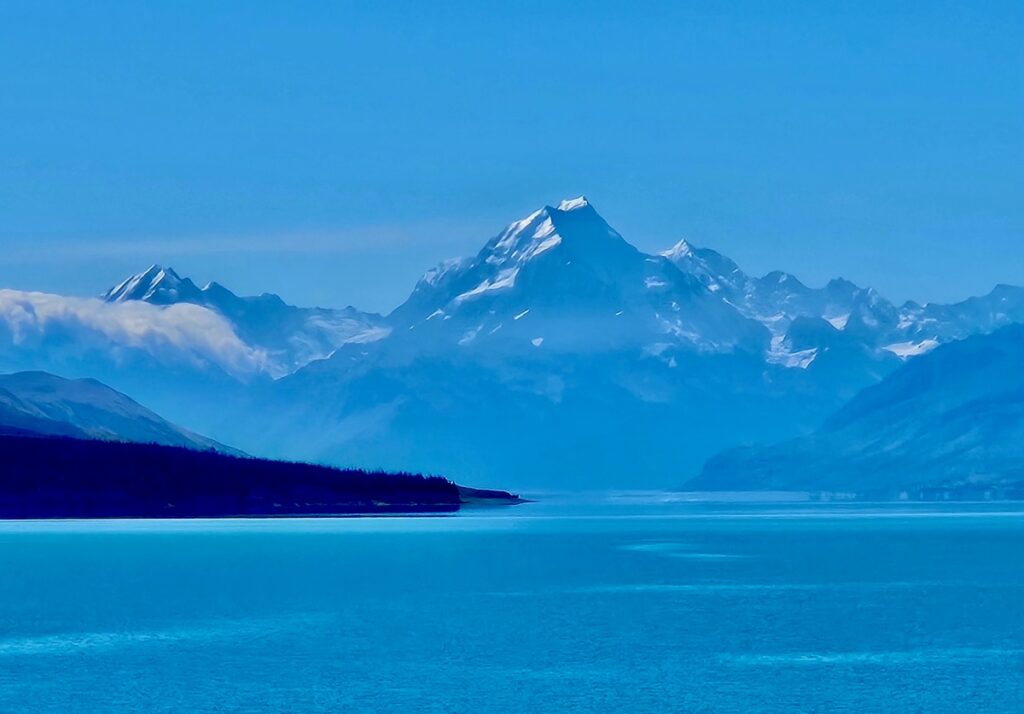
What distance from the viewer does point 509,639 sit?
364 ft

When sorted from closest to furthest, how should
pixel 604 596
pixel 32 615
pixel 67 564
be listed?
1. pixel 32 615
2. pixel 604 596
3. pixel 67 564

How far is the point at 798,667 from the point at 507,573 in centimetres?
7778

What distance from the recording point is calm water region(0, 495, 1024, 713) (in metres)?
86.5

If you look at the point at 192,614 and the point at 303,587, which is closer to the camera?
the point at 192,614

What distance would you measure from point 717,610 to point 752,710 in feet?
159

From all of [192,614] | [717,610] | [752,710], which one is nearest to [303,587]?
[192,614]

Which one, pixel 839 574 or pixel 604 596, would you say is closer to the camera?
pixel 604 596

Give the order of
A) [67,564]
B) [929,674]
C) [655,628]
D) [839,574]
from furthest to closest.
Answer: [67,564], [839,574], [655,628], [929,674]

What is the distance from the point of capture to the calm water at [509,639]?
284ft

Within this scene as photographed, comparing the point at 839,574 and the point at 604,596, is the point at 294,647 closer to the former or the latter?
the point at 604,596

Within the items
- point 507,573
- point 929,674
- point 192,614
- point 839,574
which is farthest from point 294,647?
point 839,574

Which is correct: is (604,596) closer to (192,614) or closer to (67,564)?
(192,614)

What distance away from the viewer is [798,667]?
317 feet

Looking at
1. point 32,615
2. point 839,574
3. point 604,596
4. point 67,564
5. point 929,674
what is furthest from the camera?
point 67,564
